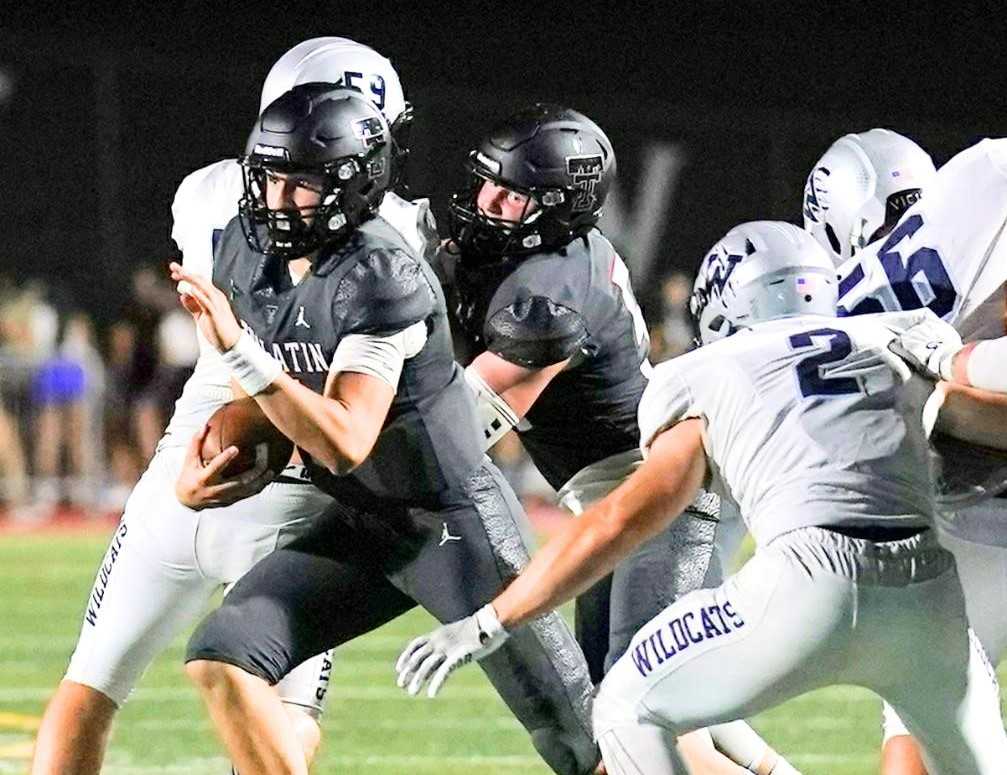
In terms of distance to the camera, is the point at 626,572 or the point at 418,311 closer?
the point at 418,311

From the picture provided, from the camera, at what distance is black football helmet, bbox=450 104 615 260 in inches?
173

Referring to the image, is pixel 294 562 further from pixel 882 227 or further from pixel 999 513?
pixel 882 227

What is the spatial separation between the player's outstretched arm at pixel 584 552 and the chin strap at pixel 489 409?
0.85m

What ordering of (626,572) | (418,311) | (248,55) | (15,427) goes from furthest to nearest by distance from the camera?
(248,55) < (15,427) < (626,572) < (418,311)

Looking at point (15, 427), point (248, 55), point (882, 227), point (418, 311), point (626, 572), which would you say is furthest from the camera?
point (248, 55)

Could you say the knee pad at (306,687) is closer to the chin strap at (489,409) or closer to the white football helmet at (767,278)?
the chin strap at (489,409)

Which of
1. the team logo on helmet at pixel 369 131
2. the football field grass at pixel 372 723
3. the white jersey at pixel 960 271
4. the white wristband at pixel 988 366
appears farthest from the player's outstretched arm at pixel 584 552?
the football field grass at pixel 372 723

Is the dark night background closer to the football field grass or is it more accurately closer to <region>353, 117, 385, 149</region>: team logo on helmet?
the football field grass

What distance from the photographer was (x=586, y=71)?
16.9m

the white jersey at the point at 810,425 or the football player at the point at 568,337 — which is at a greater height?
the white jersey at the point at 810,425

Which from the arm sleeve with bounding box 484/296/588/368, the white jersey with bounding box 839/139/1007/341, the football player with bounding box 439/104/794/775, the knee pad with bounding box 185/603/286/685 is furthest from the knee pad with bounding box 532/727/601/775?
the white jersey with bounding box 839/139/1007/341

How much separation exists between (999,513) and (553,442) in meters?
1.05

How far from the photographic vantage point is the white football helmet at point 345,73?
4578 millimetres

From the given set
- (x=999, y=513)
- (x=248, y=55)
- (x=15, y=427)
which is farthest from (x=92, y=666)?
(x=248, y=55)
